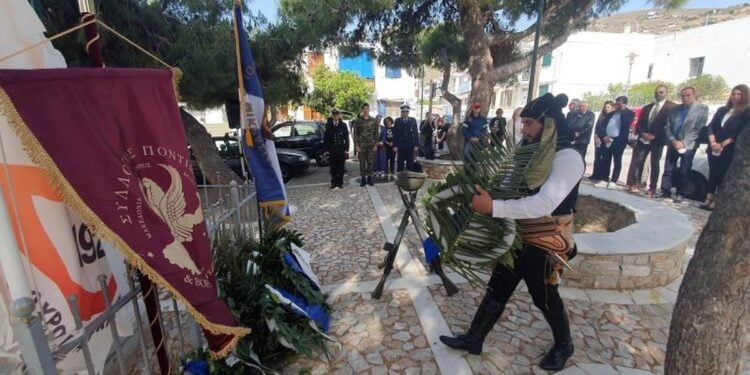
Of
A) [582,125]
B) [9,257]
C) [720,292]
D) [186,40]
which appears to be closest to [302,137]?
[186,40]

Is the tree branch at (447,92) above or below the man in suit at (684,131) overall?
above

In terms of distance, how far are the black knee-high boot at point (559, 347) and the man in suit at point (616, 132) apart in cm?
583

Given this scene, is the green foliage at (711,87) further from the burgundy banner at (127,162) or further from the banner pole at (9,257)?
the banner pole at (9,257)

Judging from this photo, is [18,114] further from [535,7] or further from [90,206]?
[535,7]

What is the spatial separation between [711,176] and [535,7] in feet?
14.5

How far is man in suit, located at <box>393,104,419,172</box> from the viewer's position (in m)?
8.02

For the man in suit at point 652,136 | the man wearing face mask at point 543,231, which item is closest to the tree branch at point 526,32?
the man in suit at point 652,136

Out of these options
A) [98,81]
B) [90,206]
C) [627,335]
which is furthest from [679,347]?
[98,81]

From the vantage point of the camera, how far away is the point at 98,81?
1.21m

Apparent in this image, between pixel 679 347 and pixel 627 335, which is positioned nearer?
pixel 679 347


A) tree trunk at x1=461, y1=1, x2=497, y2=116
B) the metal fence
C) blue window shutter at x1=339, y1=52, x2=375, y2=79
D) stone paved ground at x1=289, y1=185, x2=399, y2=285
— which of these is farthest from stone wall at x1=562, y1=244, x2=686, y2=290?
blue window shutter at x1=339, y1=52, x2=375, y2=79

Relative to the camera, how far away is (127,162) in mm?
1278

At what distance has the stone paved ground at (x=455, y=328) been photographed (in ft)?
7.78

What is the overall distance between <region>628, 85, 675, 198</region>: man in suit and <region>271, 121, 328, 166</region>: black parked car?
26.2ft
